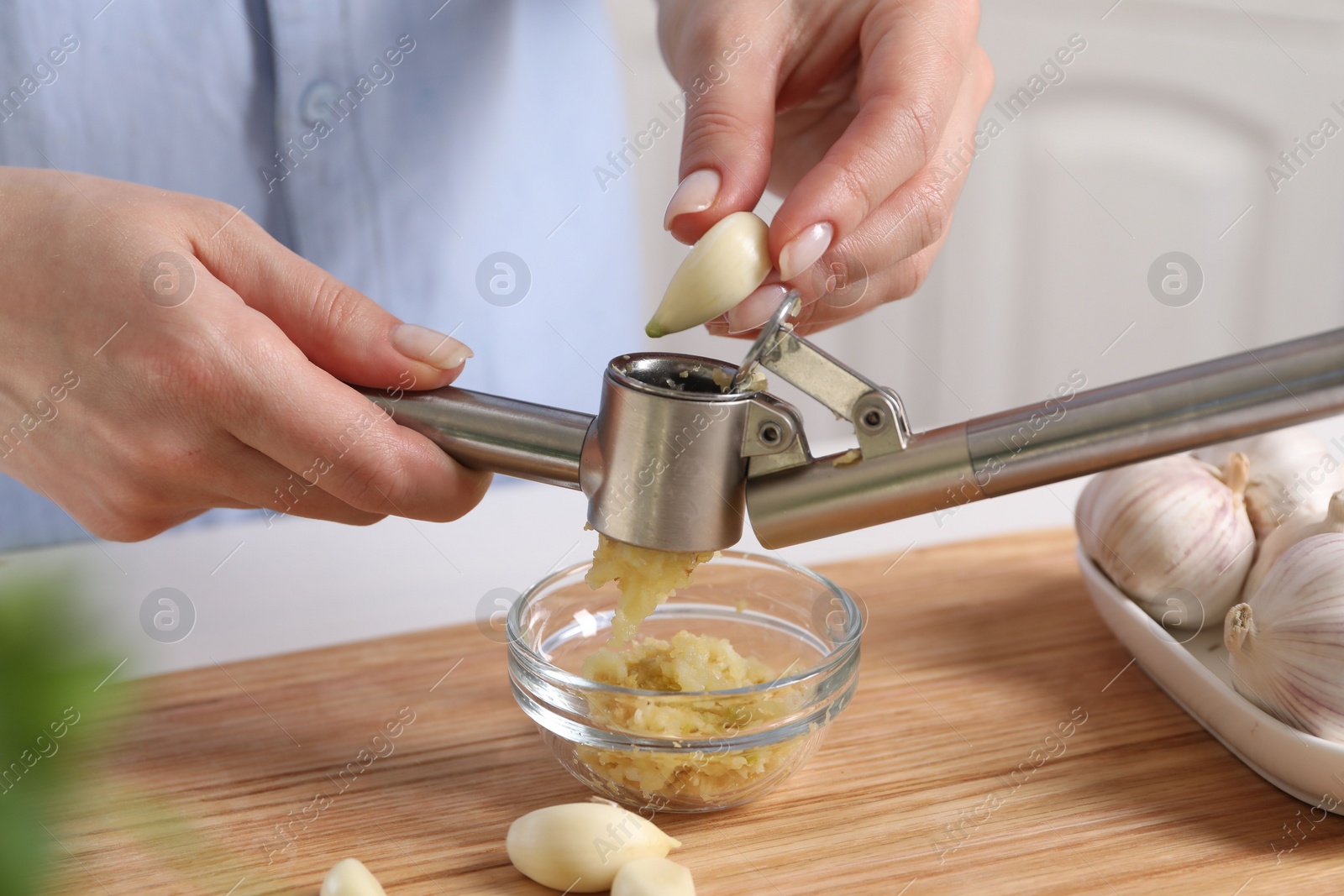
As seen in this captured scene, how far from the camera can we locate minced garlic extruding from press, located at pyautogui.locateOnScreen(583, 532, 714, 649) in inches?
34.4

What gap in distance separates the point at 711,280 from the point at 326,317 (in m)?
0.31

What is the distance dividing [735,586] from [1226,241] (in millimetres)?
2757

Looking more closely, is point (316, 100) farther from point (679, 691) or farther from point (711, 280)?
point (679, 691)

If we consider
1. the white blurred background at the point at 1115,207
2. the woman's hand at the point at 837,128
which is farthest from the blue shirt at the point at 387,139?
the white blurred background at the point at 1115,207

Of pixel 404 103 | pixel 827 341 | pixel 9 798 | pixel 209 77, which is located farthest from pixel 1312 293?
pixel 9 798

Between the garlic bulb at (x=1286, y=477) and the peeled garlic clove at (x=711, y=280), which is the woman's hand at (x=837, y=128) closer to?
the peeled garlic clove at (x=711, y=280)

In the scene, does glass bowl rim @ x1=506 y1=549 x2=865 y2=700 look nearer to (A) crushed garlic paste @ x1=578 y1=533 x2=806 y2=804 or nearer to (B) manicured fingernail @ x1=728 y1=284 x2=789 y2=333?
(A) crushed garlic paste @ x1=578 y1=533 x2=806 y2=804

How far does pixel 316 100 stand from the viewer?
4.40 ft

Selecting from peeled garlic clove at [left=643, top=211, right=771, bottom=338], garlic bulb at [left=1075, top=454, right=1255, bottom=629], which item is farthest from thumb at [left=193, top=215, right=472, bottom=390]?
garlic bulb at [left=1075, top=454, right=1255, bottom=629]

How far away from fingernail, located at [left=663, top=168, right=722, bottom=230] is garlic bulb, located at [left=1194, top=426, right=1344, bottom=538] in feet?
1.86

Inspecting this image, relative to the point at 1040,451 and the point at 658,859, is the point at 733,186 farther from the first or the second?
the point at 658,859

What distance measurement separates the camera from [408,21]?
143 cm

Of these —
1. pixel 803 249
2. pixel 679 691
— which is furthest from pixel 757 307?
pixel 679 691

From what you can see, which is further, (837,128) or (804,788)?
(837,128)
